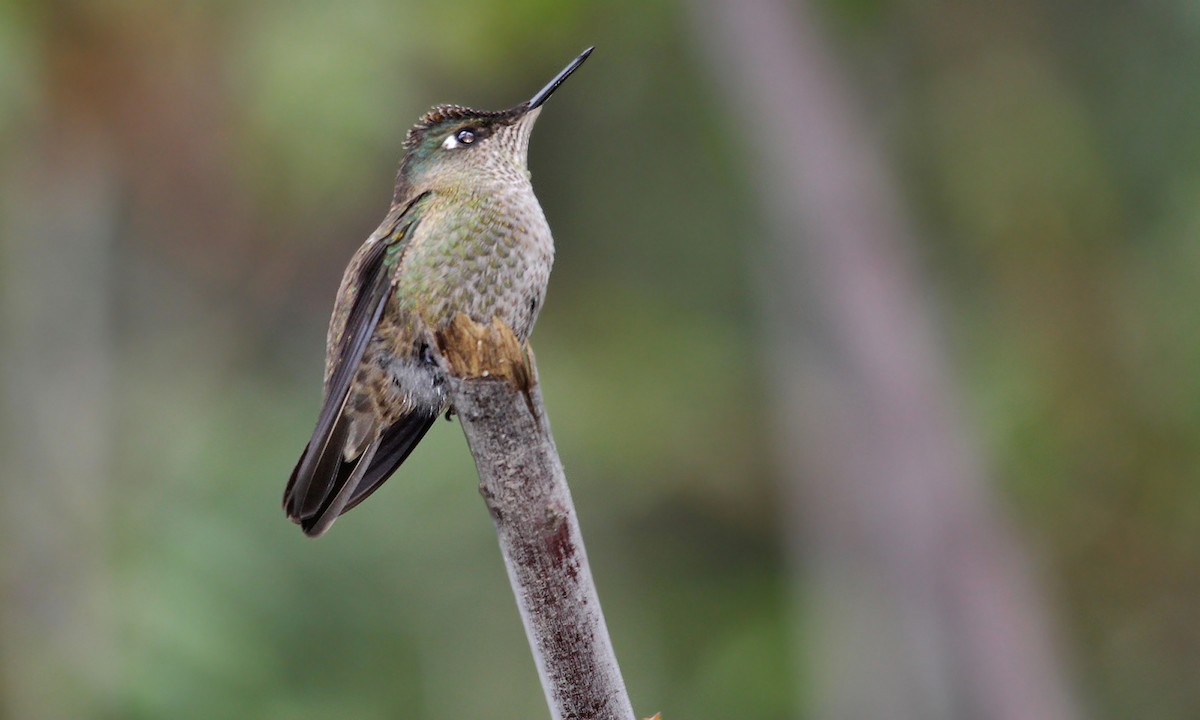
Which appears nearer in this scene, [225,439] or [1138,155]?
[225,439]

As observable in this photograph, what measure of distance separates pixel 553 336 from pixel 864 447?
2957mm

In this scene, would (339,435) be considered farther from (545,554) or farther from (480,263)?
(545,554)

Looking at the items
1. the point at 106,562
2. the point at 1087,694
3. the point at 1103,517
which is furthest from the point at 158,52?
the point at 1087,694

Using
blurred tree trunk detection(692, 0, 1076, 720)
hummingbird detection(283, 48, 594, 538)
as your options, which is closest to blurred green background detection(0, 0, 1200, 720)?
blurred tree trunk detection(692, 0, 1076, 720)

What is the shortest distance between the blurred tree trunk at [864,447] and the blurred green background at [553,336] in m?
0.66

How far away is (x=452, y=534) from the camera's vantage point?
9.54m

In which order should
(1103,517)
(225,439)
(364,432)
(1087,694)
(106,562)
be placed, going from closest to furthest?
1. (364,432)
2. (106,562)
3. (225,439)
4. (1103,517)
5. (1087,694)

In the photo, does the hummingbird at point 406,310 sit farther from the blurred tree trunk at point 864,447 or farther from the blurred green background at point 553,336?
the blurred tree trunk at point 864,447

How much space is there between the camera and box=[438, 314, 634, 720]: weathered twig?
7.64 ft

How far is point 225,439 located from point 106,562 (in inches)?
69.4

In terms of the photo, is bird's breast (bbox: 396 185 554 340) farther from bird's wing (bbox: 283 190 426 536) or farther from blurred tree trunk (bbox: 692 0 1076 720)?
blurred tree trunk (bbox: 692 0 1076 720)

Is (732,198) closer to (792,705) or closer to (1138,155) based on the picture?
(1138,155)

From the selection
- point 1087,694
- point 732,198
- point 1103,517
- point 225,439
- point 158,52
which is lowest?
point 1087,694

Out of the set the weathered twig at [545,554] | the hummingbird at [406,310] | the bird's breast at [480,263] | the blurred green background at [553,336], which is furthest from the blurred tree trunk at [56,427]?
the weathered twig at [545,554]
